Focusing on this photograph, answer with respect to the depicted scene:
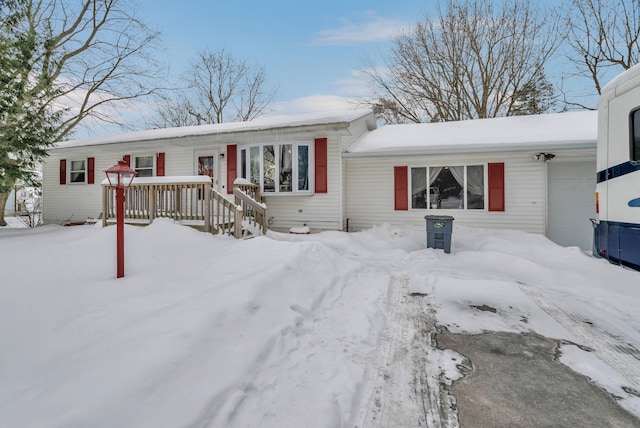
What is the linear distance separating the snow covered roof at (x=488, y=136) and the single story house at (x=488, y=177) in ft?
0.08

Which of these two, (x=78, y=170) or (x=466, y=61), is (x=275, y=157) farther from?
(x=466, y=61)

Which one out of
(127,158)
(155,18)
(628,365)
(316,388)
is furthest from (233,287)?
(155,18)

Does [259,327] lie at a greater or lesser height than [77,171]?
lesser

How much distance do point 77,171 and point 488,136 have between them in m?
15.8

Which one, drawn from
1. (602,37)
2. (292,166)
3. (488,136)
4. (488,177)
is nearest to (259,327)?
(292,166)

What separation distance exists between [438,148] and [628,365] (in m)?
6.88

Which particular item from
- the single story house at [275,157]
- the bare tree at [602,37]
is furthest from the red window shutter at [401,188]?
the bare tree at [602,37]

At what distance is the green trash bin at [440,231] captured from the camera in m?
6.94

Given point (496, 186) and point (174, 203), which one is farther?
point (496, 186)

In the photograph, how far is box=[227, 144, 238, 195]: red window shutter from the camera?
1012 centimetres

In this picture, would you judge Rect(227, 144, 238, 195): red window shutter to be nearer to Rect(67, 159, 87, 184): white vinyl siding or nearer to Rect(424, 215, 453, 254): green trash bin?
Rect(424, 215, 453, 254): green trash bin

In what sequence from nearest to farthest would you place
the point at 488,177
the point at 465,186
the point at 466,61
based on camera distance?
the point at 488,177
the point at 465,186
the point at 466,61

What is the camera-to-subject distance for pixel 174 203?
22.9ft

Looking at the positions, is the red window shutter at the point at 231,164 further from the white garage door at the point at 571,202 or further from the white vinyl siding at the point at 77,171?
the white garage door at the point at 571,202
